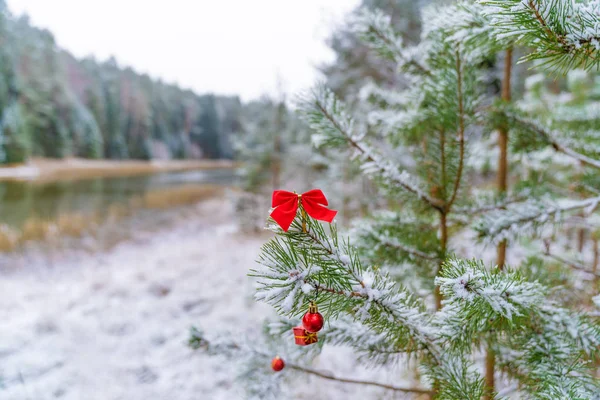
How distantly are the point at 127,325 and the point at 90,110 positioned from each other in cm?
1097

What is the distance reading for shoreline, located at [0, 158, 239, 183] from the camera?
614 cm

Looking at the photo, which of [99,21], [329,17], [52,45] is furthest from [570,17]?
[52,45]

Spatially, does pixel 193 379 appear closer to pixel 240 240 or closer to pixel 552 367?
pixel 552 367

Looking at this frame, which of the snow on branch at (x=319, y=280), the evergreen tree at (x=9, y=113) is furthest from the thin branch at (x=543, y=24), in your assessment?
the evergreen tree at (x=9, y=113)

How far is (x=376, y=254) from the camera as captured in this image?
81 cm

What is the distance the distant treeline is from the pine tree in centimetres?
648

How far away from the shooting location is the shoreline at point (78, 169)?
20.1 ft

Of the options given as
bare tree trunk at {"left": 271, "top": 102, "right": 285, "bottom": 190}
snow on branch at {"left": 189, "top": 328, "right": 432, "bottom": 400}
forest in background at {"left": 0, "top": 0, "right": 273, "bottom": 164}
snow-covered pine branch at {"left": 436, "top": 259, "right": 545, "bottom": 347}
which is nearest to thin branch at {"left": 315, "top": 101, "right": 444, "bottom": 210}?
snow-covered pine branch at {"left": 436, "top": 259, "right": 545, "bottom": 347}

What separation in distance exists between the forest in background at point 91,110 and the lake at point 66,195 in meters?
0.82

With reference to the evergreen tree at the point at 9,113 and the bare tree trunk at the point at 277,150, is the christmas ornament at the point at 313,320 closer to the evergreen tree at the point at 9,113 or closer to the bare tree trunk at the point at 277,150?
the evergreen tree at the point at 9,113

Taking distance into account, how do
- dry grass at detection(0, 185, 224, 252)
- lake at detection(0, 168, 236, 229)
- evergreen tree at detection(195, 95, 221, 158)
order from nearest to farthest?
dry grass at detection(0, 185, 224, 252) < lake at detection(0, 168, 236, 229) < evergreen tree at detection(195, 95, 221, 158)

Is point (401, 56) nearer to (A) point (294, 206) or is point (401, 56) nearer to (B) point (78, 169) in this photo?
(A) point (294, 206)

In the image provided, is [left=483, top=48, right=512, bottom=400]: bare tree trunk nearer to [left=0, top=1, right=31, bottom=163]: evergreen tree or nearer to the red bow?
the red bow

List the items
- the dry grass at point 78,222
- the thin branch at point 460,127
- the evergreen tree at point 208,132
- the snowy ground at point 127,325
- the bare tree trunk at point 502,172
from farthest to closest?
1. the evergreen tree at point 208,132
2. the dry grass at point 78,222
3. the snowy ground at point 127,325
4. the bare tree trunk at point 502,172
5. the thin branch at point 460,127
